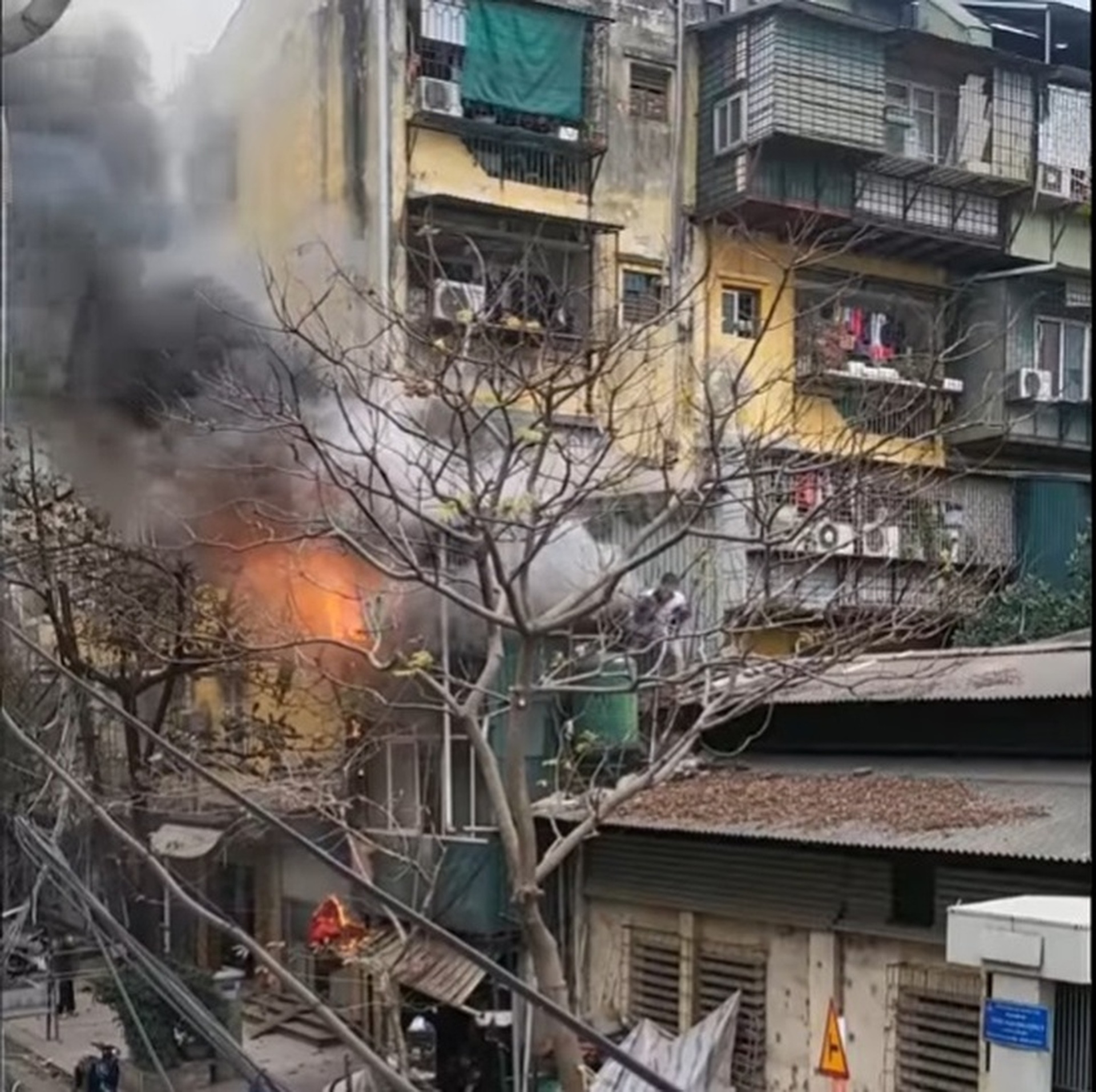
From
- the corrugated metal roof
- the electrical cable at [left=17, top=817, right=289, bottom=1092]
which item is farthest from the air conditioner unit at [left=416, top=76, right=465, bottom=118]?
the electrical cable at [left=17, top=817, right=289, bottom=1092]

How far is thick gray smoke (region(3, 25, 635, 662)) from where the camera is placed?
72.3 inches

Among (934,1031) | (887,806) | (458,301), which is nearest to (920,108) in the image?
(458,301)

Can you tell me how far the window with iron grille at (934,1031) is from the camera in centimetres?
170

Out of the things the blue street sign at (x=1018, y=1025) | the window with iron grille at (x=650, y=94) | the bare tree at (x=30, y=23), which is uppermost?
the window with iron grille at (x=650, y=94)

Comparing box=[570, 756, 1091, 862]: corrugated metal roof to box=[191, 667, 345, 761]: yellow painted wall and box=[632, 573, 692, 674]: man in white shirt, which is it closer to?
box=[632, 573, 692, 674]: man in white shirt

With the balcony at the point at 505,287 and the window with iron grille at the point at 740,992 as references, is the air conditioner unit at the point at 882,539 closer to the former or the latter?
the balcony at the point at 505,287

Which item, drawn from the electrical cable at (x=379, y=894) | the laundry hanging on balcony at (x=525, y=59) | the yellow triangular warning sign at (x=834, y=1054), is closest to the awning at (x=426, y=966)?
the electrical cable at (x=379, y=894)

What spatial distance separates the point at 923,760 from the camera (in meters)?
1.90

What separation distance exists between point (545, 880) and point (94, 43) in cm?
132

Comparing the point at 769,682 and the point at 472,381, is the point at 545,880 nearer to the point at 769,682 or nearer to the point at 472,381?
the point at 769,682

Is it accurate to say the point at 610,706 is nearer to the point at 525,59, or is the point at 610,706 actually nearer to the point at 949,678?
the point at 949,678

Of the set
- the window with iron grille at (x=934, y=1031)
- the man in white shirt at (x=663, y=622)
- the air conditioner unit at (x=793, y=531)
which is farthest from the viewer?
the man in white shirt at (x=663, y=622)

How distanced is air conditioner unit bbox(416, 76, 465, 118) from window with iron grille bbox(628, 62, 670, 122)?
245mm

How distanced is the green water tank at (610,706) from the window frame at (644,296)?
0.50 meters
